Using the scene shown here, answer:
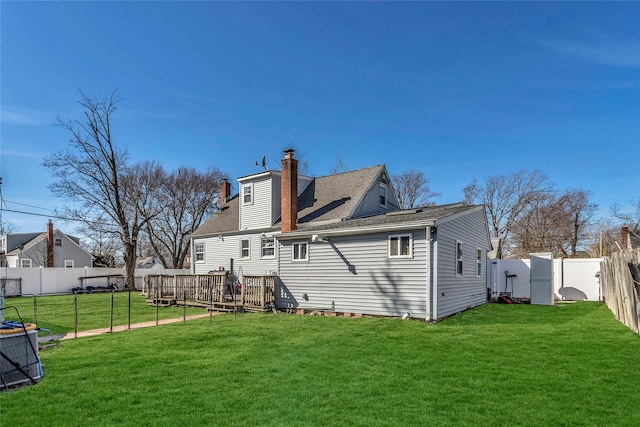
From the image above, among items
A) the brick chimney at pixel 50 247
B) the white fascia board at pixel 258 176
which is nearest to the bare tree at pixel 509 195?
the white fascia board at pixel 258 176

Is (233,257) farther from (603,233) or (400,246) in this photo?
(603,233)

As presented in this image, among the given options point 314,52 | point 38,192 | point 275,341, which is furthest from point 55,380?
point 38,192

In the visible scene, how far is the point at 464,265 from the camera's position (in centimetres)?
1390

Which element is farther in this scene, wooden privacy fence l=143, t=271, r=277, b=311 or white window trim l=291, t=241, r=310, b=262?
wooden privacy fence l=143, t=271, r=277, b=311

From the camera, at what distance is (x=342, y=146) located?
3434 cm

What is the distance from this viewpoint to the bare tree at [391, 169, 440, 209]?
38562 millimetres

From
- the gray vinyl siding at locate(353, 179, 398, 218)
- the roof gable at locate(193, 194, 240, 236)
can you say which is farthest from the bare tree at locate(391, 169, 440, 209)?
the roof gable at locate(193, 194, 240, 236)

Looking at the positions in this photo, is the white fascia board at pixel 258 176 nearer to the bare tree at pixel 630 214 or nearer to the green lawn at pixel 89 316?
the green lawn at pixel 89 316

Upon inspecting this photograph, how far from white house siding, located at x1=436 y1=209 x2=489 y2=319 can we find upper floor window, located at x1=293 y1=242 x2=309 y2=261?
4832 millimetres

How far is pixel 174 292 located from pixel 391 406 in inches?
566

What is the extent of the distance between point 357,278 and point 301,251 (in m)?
2.62

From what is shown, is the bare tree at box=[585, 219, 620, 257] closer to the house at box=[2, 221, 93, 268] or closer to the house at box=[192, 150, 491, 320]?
the house at box=[192, 150, 491, 320]

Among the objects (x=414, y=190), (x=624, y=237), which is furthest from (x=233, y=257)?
(x=624, y=237)

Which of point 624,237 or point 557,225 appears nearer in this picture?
point 624,237
